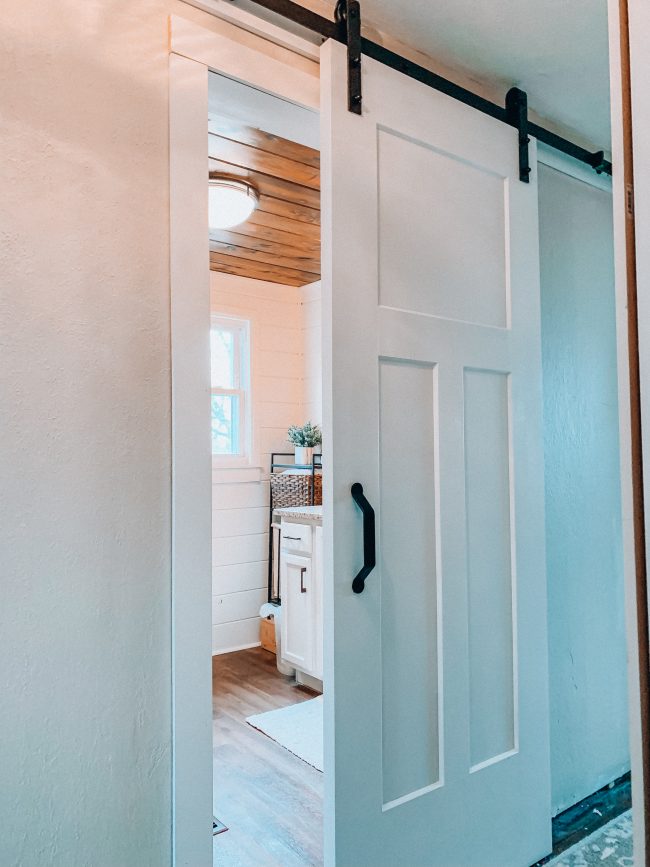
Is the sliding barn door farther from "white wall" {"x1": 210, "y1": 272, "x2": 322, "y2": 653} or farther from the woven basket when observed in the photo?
"white wall" {"x1": 210, "y1": 272, "x2": 322, "y2": 653}

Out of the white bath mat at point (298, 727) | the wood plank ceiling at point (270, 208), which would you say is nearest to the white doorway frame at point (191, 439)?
the wood plank ceiling at point (270, 208)

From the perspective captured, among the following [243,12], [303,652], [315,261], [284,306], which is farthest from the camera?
[284,306]

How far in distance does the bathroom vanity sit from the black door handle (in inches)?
64.9

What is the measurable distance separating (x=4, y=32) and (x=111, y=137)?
0.23 m

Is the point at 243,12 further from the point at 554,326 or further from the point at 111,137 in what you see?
the point at 554,326

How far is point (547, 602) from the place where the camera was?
198cm

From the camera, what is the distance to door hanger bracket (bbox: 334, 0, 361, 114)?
1.44 m

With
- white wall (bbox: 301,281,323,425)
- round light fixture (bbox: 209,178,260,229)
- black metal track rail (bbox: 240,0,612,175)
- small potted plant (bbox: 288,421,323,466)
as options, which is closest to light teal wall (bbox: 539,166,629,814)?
black metal track rail (bbox: 240,0,612,175)

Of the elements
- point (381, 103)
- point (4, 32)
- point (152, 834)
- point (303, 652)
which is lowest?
point (303, 652)

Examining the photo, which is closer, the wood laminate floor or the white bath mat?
the wood laminate floor

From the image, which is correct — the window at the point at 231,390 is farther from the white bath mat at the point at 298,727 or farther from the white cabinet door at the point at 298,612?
the white bath mat at the point at 298,727

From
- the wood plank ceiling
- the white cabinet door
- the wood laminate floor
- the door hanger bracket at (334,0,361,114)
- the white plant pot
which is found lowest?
the wood laminate floor

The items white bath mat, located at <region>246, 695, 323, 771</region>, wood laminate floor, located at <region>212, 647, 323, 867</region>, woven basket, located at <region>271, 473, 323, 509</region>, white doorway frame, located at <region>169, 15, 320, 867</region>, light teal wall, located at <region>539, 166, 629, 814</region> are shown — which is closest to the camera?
white doorway frame, located at <region>169, 15, 320, 867</region>

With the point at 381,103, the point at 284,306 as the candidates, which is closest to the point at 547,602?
the point at 381,103
